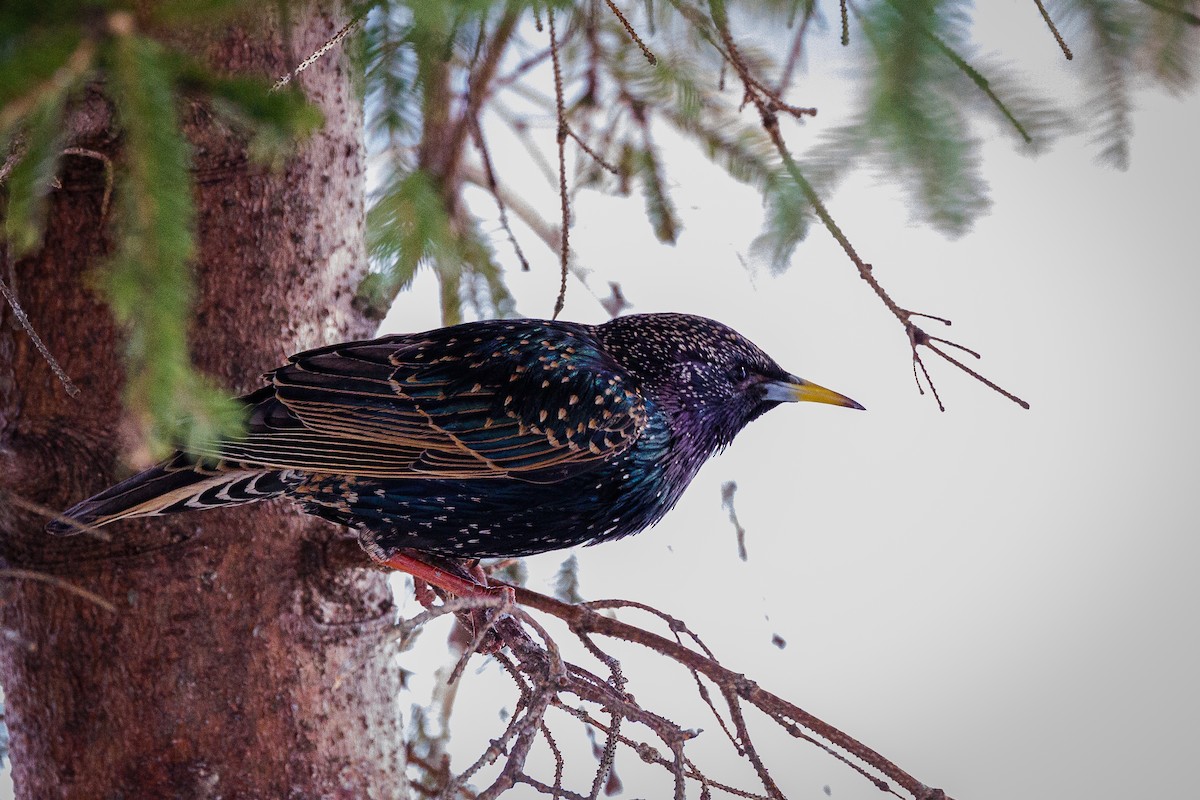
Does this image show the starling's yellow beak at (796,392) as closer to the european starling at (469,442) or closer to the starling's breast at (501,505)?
the european starling at (469,442)

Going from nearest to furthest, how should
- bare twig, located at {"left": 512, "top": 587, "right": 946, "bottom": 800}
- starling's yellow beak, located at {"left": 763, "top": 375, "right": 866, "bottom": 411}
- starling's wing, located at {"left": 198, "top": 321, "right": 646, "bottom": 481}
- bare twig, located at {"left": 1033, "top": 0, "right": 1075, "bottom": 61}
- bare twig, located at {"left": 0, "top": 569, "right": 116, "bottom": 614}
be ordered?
bare twig, located at {"left": 1033, "top": 0, "right": 1075, "bottom": 61}, bare twig, located at {"left": 0, "top": 569, "right": 116, "bottom": 614}, bare twig, located at {"left": 512, "top": 587, "right": 946, "bottom": 800}, starling's wing, located at {"left": 198, "top": 321, "right": 646, "bottom": 481}, starling's yellow beak, located at {"left": 763, "top": 375, "right": 866, "bottom": 411}

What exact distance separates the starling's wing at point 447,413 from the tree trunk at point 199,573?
0.21 metres

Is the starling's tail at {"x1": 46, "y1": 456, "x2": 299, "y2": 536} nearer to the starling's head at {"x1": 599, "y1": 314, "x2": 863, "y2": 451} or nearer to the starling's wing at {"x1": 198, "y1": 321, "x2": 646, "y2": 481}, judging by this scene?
the starling's wing at {"x1": 198, "y1": 321, "x2": 646, "y2": 481}

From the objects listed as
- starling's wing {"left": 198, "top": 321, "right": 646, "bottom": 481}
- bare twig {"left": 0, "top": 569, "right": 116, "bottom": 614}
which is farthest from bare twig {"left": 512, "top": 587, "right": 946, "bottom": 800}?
bare twig {"left": 0, "top": 569, "right": 116, "bottom": 614}

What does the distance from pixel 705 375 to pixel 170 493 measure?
36.1 inches

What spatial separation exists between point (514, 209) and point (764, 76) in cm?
84

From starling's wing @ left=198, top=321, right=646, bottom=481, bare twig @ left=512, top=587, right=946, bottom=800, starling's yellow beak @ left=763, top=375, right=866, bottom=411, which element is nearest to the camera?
bare twig @ left=512, top=587, right=946, bottom=800

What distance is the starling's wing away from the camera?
5.81ft

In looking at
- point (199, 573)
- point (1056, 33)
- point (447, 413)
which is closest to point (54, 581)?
point (199, 573)

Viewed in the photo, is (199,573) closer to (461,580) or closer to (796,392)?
(461,580)

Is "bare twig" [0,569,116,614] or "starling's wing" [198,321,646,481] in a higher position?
"starling's wing" [198,321,646,481]

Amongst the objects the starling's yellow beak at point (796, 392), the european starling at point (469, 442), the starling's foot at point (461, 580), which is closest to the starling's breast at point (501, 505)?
the european starling at point (469, 442)

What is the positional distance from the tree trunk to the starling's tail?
0.46 ft

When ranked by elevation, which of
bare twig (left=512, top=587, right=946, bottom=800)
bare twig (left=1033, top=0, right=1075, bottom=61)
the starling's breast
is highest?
the starling's breast
